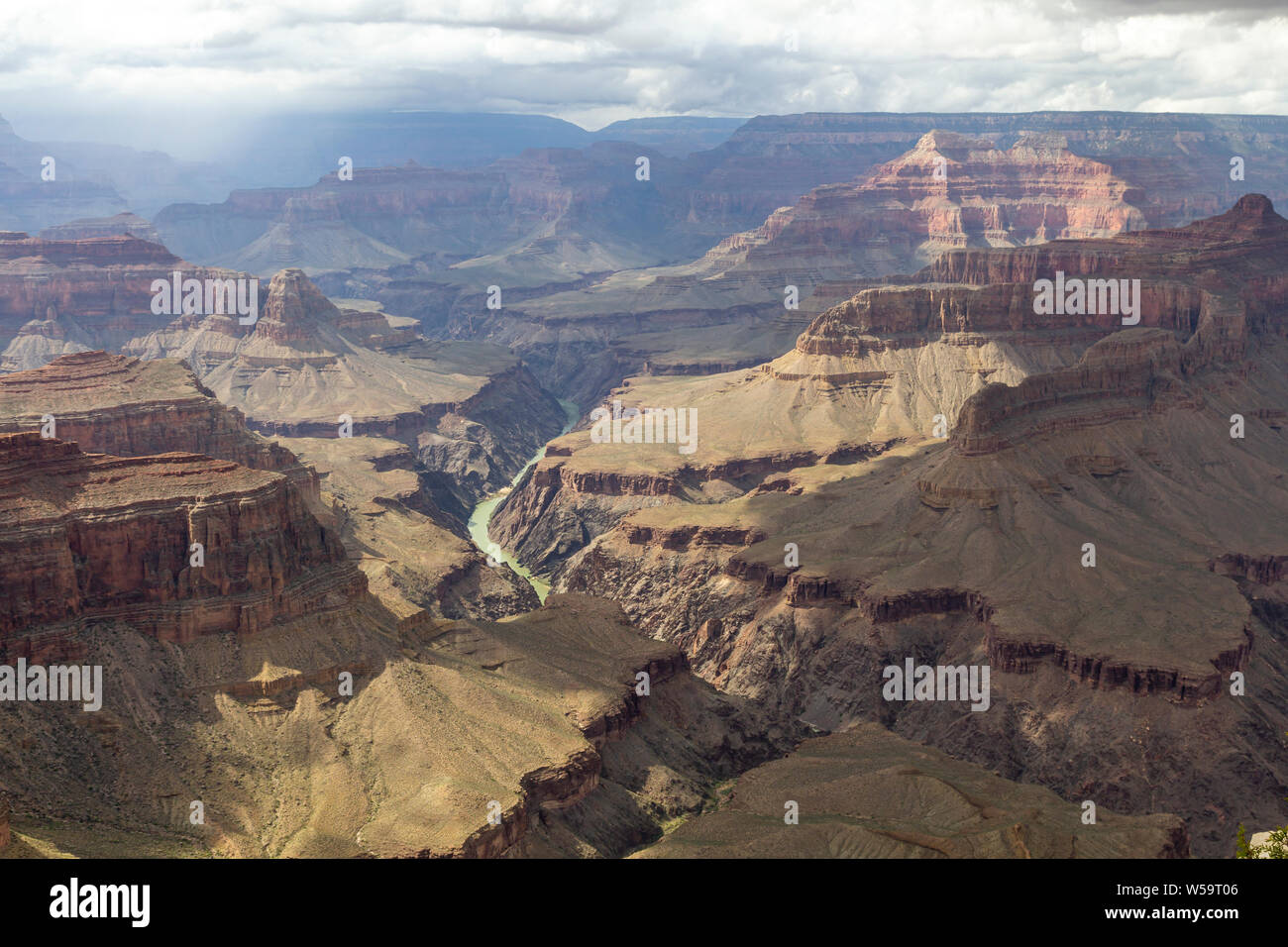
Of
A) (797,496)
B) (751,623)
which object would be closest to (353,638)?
(751,623)

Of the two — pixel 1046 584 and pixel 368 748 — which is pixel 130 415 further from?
pixel 1046 584

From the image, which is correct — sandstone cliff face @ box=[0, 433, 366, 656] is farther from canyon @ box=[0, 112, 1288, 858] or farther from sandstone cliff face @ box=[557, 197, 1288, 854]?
sandstone cliff face @ box=[557, 197, 1288, 854]

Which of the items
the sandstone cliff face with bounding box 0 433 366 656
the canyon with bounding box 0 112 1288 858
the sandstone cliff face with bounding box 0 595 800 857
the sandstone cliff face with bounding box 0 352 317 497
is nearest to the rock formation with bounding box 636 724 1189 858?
the canyon with bounding box 0 112 1288 858

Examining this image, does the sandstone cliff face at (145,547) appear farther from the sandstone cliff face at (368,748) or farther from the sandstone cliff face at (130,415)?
the sandstone cliff face at (130,415)

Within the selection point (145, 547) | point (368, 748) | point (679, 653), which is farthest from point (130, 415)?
point (368, 748)

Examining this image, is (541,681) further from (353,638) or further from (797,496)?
(797,496)

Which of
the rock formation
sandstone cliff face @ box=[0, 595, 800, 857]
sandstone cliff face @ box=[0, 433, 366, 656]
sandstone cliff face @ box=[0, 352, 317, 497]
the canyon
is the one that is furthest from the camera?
sandstone cliff face @ box=[0, 352, 317, 497]
